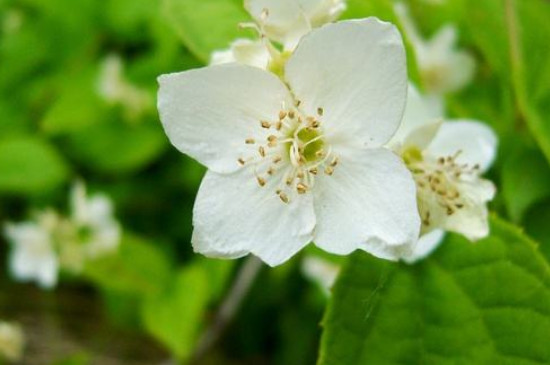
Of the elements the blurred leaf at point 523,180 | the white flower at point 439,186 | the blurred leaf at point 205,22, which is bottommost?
the blurred leaf at point 523,180

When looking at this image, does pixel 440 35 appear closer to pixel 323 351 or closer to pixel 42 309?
pixel 323 351

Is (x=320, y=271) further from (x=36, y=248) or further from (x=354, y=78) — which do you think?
(x=354, y=78)

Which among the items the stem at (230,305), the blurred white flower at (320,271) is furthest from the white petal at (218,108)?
the stem at (230,305)

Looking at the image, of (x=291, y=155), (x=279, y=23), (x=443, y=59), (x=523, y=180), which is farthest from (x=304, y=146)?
(x=443, y=59)

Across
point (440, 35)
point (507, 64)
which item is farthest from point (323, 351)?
point (440, 35)

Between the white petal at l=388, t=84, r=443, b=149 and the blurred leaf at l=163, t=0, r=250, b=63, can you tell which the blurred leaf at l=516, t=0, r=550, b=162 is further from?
the blurred leaf at l=163, t=0, r=250, b=63

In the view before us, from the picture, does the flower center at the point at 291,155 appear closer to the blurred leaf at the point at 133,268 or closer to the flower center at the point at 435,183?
the flower center at the point at 435,183

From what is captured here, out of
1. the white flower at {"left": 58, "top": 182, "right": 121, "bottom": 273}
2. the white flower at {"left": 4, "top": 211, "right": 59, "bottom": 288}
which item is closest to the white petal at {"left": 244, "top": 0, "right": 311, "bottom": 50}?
the white flower at {"left": 58, "top": 182, "right": 121, "bottom": 273}
